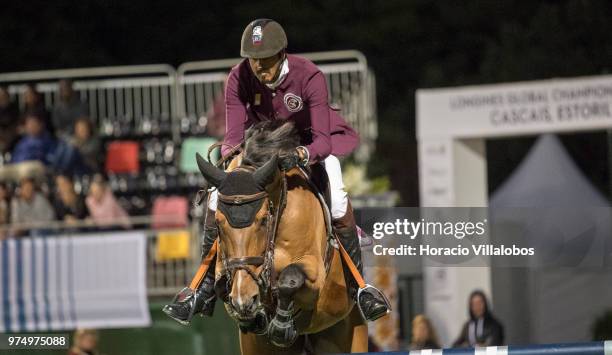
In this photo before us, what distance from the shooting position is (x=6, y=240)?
1208cm

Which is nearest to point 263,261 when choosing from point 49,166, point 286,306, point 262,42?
point 286,306

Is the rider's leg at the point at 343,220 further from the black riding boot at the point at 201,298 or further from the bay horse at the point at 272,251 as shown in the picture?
the black riding boot at the point at 201,298

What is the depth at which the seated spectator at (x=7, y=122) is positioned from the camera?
46.9 feet

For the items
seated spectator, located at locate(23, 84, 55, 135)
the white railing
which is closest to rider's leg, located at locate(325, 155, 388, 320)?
the white railing

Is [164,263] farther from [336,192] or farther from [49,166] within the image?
[336,192]

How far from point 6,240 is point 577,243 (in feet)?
18.1

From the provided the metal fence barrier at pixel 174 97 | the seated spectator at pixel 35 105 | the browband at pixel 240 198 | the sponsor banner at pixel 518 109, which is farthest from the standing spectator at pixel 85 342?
the seated spectator at pixel 35 105

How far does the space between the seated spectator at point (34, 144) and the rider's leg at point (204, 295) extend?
731 centimetres

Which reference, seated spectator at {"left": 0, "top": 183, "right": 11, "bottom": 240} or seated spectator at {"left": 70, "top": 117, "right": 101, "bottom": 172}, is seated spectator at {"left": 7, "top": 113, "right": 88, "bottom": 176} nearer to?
seated spectator at {"left": 70, "top": 117, "right": 101, "bottom": 172}

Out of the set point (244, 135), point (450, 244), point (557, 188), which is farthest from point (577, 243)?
point (557, 188)

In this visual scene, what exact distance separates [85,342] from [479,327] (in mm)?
3768

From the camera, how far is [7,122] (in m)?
14.5

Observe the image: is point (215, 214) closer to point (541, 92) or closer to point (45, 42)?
point (541, 92)

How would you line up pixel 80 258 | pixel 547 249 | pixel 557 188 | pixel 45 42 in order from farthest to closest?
1. pixel 45 42
2. pixel 557 188
3. pixel 80 258
4. pixel 547 249
